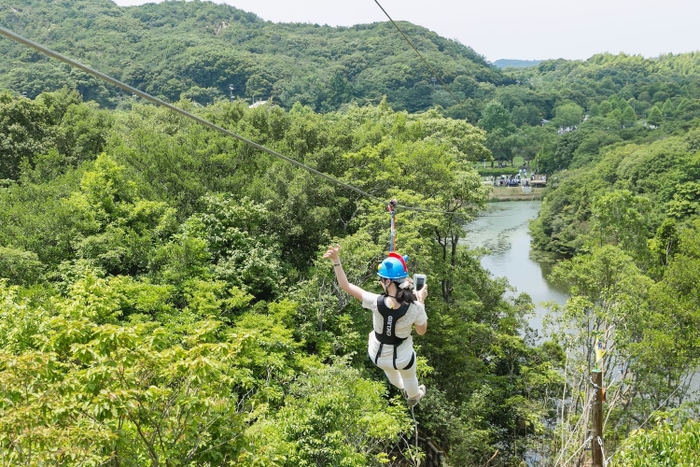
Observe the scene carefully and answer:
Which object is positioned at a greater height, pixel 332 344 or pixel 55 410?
pixel 55 410

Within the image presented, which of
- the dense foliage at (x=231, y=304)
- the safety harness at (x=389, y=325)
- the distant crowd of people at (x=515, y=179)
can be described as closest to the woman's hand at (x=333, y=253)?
the safety harness at (x=389, y=325)

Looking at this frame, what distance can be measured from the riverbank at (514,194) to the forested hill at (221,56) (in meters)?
34.2

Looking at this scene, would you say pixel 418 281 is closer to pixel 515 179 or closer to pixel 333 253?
pixel 333 253

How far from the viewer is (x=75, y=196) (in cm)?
1645

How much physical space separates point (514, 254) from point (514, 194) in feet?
79.9

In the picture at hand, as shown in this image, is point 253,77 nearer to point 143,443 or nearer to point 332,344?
point 332,344

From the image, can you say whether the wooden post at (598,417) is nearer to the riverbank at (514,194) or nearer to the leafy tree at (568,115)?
the riverbank at (514,194)

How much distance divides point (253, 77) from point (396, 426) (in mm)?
82865

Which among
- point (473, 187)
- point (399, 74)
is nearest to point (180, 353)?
point (473, 187)

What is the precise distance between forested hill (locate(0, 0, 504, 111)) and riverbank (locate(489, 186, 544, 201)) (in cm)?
3425

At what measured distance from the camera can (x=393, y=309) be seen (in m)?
5.30

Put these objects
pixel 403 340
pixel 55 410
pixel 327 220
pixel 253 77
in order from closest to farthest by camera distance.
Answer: pixel 403 340, pixel 55 410, pixel 327 220, pixel 253 77

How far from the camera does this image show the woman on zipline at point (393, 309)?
5.19 m

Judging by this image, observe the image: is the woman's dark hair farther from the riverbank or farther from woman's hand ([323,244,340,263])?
the riverbank
